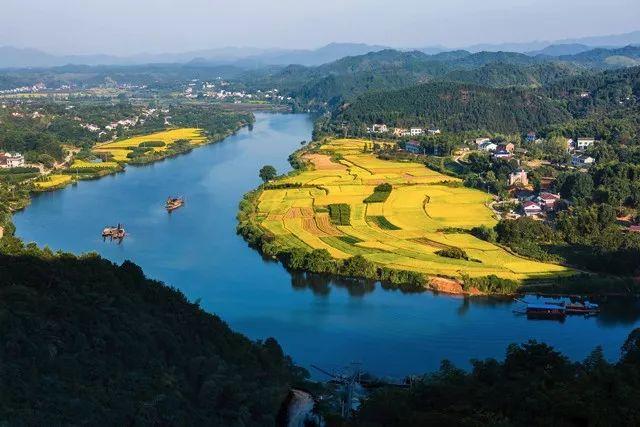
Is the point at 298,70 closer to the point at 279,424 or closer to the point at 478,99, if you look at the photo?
the point at 478,99

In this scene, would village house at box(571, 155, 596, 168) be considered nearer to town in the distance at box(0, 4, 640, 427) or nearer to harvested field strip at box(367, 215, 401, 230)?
town in the distance at box(0, 4, 640, 427)

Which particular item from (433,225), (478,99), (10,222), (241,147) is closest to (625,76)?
(478,99)

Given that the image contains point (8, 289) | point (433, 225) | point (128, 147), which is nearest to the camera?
point (8, 289)

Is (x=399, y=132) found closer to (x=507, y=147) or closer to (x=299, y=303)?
(x=507, y=147)

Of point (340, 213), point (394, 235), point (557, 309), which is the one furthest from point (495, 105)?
point (557, 309)

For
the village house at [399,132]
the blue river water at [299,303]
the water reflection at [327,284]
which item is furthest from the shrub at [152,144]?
the water reflection at [327,284]

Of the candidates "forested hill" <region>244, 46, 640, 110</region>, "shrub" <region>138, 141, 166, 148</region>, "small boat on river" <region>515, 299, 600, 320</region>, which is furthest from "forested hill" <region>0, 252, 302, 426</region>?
"forested hill" <region>244, 46, 640, 110</region>
